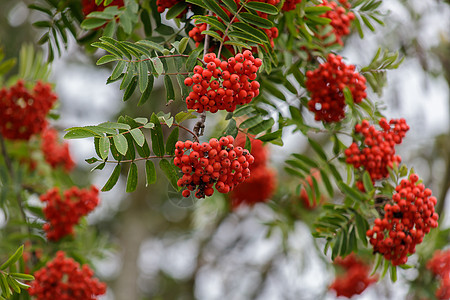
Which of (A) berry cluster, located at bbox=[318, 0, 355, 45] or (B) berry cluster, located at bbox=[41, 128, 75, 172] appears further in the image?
(B) berry cluster, located at bbox=[41, 128, 75, 172]

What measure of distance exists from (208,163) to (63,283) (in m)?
1.50

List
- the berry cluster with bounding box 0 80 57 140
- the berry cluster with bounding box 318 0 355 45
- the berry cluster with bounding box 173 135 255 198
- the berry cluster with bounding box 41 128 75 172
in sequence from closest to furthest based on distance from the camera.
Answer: the berry cluster with bounding box 173 135 255 198 → the berry cluster with bounding box 318 0 355 45 → the berry cluster with bounding box 0 80 57 140 → the berry cluster with bounding box 41 128 75 172

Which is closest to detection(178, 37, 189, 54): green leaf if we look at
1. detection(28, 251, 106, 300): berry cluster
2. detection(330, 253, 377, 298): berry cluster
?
detection(28, 251, 106, 300): berry cluster

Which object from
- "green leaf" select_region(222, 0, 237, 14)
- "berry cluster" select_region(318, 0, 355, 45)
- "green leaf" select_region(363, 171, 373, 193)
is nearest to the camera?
"green leaf" select_region(222, 0, 237, 14)

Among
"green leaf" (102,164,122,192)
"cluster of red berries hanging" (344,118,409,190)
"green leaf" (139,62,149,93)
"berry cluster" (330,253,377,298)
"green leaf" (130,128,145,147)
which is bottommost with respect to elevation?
"berry cluster" (330,253,377,298)

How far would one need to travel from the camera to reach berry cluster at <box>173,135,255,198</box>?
5.38 ft

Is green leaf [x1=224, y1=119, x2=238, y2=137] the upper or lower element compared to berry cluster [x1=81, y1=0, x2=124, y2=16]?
lower

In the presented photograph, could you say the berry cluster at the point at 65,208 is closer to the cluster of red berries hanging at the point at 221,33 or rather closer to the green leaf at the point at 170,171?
the green leaf at the point at 170,171

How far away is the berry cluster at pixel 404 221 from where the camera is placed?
2.12 metres

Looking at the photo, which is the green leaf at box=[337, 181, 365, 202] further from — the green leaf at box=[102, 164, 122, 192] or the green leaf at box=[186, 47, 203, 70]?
the green leaf at box=[102, 164, 122, 192]

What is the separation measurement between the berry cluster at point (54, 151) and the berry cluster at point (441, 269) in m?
3.10

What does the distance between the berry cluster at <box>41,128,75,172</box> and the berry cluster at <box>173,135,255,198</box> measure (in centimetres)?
271

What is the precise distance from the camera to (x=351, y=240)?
2.42 metres

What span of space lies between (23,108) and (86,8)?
1098mm
